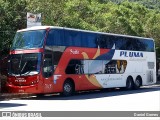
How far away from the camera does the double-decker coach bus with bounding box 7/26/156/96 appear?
2050cm

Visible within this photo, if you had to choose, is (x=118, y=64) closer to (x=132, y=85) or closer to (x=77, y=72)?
(x=132, y=85)

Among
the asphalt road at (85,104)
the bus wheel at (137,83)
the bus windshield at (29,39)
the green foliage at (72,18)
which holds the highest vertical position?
the green foliage at (72,18)

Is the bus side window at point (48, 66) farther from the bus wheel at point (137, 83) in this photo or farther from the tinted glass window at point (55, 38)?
the bus wheel at point (137, 83)

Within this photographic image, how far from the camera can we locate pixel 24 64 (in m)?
20.8

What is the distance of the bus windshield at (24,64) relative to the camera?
2034 centimetres

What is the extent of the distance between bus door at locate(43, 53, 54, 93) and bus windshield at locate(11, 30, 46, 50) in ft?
2.63

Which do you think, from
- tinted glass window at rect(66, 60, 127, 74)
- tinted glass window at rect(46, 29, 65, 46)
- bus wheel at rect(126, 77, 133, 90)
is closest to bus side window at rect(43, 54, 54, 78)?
tinted glass window at rect(46, 29, 65, 46)

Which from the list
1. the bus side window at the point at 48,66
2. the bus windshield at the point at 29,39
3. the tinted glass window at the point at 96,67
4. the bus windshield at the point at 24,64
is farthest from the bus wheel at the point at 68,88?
the bus windshield at the point at 29,39

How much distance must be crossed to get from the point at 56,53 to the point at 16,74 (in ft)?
7.97

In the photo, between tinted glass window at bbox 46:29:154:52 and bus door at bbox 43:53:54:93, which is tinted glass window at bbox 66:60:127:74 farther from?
bus door at bbox 43:53:54:93

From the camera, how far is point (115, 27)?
37.3 m

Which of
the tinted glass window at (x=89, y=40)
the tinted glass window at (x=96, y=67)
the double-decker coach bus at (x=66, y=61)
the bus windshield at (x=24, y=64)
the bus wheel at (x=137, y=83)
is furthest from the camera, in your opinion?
the bus wheel at (x=137, y=83)

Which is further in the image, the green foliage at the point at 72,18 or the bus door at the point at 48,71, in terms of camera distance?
the green foliage at the point at 72,18

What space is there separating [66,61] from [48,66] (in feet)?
4.99
